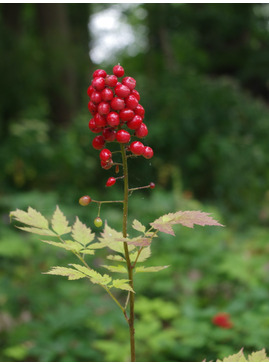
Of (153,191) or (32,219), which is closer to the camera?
(32,219)

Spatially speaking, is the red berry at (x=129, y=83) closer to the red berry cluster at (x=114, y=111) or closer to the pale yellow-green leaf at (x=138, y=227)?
the red berry cluster at (x=114, y=111)

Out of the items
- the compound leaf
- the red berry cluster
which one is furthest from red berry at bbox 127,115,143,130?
the compound leaf

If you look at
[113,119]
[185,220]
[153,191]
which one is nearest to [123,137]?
[113,119]

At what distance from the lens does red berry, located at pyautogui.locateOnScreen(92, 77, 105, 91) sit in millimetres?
622

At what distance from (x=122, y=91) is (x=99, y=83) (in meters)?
0.04

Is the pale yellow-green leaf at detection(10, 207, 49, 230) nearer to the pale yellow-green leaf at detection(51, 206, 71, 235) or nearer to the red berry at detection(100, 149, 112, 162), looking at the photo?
the pale yellow-green leaf at detection(51, 206, 71, 235)

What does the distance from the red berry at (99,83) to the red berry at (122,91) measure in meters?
0.02

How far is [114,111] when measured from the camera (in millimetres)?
628

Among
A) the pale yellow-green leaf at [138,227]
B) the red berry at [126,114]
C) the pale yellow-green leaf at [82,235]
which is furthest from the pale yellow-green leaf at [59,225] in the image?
the red berry at [126,114]

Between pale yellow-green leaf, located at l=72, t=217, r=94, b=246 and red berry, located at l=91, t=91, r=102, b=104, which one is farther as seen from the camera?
pale yellow-green leaf, located at l=72, t=217, r=94, b=246

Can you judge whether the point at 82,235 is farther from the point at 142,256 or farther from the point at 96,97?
the point at 96,97

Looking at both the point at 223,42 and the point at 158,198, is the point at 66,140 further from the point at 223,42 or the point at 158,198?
the point at 223,42

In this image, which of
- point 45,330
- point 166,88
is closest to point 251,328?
point 45,330

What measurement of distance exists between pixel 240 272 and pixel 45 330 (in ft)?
4.47
